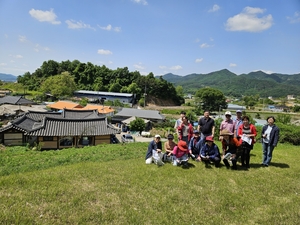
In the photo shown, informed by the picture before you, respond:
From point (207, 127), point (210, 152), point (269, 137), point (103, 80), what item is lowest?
point (210, 152)

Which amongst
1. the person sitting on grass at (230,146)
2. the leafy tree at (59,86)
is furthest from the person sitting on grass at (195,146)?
the leafy tree at (59,86)

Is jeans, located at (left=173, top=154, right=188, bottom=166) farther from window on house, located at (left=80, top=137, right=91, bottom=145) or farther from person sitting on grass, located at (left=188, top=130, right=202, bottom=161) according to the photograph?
window on house, located at (left=80, top=137, right=91, bottom=145)

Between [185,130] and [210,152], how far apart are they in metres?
1.30

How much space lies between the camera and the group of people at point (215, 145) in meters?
6.76

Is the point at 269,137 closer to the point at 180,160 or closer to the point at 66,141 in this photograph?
the point at 180,160

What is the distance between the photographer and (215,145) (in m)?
6.89

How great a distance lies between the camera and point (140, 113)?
4462cm

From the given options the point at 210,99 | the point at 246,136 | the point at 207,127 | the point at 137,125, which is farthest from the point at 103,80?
the point at 246,136

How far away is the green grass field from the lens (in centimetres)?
409

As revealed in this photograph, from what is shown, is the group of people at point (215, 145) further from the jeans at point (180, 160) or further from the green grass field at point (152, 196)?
the green grass field at point (152, 196)

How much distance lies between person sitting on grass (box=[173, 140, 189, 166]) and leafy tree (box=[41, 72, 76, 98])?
200ft

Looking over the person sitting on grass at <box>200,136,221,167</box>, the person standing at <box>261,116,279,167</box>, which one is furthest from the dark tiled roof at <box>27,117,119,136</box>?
the person standing at <box>261,116,279,167</box>

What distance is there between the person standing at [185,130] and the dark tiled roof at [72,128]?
48.0 feet

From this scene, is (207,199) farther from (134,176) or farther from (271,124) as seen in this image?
(271,124)
